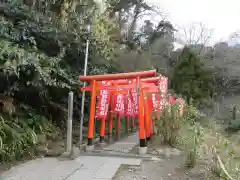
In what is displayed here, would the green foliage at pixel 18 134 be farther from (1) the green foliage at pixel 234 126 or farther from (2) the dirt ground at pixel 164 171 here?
(1) the green foliage at pixel 234 126

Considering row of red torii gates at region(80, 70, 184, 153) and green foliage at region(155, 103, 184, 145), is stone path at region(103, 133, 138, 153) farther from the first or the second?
green foliage at region(155, 103, 184, 145)

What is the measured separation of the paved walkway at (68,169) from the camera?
15.8 ft

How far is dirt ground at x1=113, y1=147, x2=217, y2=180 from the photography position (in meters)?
4.99

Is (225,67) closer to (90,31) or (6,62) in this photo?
(90,31)

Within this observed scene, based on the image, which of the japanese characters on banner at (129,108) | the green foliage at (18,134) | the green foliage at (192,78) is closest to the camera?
the green foliage at (18,134)

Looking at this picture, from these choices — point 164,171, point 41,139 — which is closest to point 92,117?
point 41,139

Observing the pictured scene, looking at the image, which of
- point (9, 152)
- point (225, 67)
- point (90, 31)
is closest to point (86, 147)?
point (9, 152)

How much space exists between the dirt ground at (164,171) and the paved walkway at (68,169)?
0.20 m

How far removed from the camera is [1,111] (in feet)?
20.0

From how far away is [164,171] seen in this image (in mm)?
5465

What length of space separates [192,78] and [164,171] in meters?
12.9

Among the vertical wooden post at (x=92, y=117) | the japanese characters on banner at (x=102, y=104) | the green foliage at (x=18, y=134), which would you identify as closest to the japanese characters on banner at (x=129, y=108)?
the japanese characters on banner at (x=102, y=104)

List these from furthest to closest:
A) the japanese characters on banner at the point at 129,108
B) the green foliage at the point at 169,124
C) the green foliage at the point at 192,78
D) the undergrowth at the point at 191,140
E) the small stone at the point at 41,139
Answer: the green foliage at the point at 192,78 < the japanese characters on banner at the point at 129,108 < the small stone at the point at 41,139 < the green foliage at the point at 169,124 < the undergrowth at the point at 191,140

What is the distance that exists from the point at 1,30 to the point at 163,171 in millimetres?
4577
